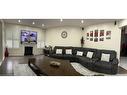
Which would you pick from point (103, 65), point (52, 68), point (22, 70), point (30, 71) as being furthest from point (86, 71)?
point (22, 70)

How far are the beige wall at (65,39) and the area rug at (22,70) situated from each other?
532 mm

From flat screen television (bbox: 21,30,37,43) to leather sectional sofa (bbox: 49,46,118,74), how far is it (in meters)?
0.39

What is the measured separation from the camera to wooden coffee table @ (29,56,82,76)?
2213mm

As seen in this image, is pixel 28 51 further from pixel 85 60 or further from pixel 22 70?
pixel 85 60

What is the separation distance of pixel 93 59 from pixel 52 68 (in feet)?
2.27

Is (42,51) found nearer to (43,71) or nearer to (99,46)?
(43,71)

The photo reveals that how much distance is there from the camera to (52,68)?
7.61 feet

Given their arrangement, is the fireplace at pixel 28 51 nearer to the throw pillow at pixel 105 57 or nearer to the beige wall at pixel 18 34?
the beige wall at pixel 18 34

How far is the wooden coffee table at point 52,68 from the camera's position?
2.21 metres

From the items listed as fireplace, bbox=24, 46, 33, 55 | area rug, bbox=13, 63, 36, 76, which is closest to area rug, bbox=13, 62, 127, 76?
area rug, bbox=13, 63, 36, 76

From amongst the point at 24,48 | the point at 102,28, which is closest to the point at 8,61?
the point at 24,48
